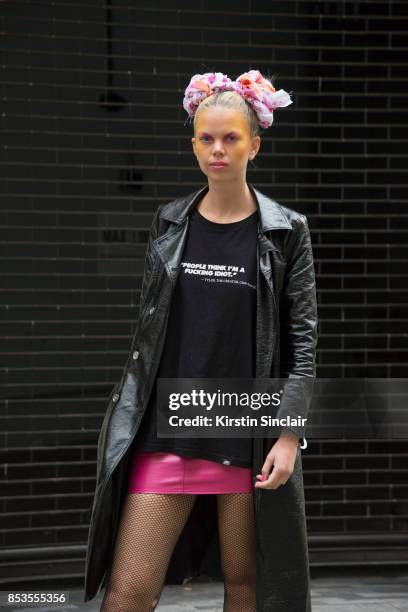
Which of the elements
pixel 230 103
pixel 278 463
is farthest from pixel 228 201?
pixel 278 463

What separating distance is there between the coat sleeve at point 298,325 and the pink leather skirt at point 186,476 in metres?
0.25

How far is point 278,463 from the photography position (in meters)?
3.57

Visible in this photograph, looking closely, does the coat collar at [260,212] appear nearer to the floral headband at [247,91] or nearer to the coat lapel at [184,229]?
the coat lapel at [184,229]

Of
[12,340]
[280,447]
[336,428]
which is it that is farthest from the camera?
[336,428]

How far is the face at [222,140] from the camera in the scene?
3.66m

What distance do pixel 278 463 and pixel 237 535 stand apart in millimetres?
321

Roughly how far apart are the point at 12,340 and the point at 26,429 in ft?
1.59

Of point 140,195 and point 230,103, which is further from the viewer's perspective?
point 140,195

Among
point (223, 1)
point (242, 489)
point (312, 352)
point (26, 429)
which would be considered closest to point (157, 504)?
point (242, 489)

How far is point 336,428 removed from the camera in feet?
21.7

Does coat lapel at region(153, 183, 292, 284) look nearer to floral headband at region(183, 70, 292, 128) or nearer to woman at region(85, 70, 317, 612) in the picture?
woman at region(85, 70, 317, 612)

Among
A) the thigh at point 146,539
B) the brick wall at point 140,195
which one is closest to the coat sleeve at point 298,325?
the thigh at point 146,539

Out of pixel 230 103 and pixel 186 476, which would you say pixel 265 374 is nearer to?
pixel 186 476

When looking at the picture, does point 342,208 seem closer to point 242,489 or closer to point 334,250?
point 334,250
